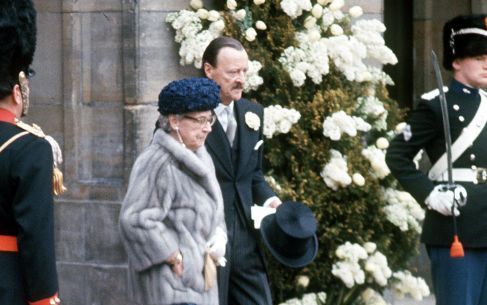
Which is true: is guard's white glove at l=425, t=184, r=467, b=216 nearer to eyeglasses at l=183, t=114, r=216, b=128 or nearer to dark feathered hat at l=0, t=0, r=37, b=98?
eyeglasses at l=183, t=114, r=216, b=128

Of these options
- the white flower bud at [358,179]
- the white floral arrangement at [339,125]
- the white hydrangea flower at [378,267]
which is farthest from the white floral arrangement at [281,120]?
the white hydrangea flower at [378,267]

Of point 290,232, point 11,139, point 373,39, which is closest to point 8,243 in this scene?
point 11,139

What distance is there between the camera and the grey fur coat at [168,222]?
303 inches

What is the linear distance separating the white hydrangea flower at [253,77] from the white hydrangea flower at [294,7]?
0.40 m

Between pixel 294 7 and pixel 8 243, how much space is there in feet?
13.4

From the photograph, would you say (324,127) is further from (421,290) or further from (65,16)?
(65,16)

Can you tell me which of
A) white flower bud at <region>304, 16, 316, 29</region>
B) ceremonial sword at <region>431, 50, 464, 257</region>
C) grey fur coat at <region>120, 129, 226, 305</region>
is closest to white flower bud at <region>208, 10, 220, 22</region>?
white flower bud at <region>304, 16, 316, 29</region>

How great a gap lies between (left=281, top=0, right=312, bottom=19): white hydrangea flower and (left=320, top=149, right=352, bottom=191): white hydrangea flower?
889mm

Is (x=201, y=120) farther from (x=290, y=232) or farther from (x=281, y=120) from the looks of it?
(x=281, y=120)

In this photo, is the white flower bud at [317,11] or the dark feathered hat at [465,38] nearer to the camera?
the dark feathered hat at [465,38]

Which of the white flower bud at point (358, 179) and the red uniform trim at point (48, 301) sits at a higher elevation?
the white flower bud at point (358, 179)

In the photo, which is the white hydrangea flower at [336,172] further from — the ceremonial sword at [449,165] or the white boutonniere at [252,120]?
the ceremonial sword at [449,165]

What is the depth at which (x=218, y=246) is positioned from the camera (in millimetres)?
7906

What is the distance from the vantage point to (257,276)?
8.89 metres
